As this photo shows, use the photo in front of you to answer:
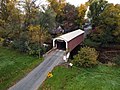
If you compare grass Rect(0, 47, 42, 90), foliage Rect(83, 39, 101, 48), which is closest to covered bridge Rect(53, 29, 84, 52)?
foliage Rect(83, 39, 101, 48)

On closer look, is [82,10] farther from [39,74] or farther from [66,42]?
[39,74]

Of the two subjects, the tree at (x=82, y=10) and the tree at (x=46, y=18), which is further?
the tree at (x=82, y=10)

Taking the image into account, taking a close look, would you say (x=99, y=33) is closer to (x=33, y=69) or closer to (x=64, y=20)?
(x=64, y=20)

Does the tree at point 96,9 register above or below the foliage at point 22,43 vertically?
above

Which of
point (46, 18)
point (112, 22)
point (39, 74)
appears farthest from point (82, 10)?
point (39, 74)

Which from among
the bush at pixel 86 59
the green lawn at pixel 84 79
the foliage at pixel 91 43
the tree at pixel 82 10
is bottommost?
the green lawn at pixel 84 79

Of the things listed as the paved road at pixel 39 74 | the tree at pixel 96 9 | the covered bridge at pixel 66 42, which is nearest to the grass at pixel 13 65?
the paved road at pixel 39 74

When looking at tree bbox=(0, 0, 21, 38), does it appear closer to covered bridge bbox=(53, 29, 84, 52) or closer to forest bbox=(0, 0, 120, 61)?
forest bbox=(0, 0, 120, 61)

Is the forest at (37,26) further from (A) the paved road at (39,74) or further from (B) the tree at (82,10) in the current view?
(A) the paved road at (39,74)
